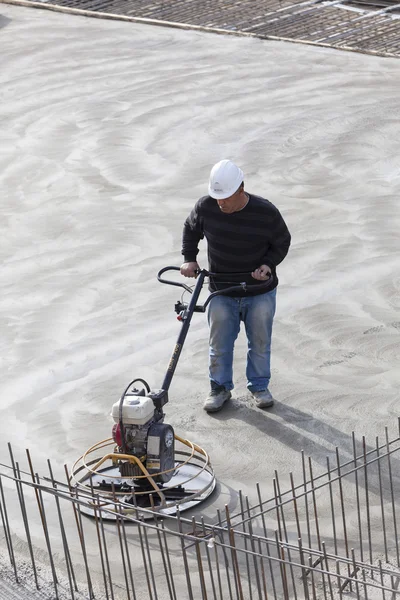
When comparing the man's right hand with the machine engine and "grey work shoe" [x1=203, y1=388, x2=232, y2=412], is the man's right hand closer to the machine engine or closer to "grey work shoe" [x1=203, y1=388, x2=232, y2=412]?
"grey work shoe" [x1=203, y1=388, x2=232, y2=412]

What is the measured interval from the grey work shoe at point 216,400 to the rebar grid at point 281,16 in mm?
9994

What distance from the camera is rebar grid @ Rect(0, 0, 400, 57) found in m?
16.5

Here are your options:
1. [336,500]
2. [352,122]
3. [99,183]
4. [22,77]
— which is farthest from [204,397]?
[22,77]

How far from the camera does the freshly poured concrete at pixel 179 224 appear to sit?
682 centimetres

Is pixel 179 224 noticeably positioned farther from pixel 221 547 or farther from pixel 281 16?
pixel 281 16

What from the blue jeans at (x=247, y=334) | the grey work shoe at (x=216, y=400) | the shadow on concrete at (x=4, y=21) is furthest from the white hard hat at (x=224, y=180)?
the shadow on concrete at (x=4, y=21)

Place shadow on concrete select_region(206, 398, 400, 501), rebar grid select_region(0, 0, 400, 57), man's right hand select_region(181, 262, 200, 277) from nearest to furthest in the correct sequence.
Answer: shadow on concrete select_region(206, 398, 400, 501) < man's right hand select_region(181, 262, 200, 277) < rebar grid select_region(0, 0, 400, 57)

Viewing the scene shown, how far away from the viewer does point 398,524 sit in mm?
5449

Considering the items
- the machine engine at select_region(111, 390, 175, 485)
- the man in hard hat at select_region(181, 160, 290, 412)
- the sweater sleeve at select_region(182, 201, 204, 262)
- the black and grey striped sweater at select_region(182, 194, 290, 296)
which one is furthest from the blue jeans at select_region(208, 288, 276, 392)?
the machine engine at select_region(111, 390, 175, 485)

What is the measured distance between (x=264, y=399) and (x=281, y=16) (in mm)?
12548

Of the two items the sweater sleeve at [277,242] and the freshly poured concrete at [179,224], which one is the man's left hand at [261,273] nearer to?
the sweater sleeve at [277,242]

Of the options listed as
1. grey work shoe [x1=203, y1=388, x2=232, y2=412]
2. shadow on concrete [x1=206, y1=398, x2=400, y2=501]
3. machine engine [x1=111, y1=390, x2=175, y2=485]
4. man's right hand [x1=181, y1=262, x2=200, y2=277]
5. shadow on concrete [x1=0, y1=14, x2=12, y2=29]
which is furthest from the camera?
shadow on concrete [x1=0, y1=14, x2=12, y2=29]

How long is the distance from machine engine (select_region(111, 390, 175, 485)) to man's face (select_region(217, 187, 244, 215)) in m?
1.38

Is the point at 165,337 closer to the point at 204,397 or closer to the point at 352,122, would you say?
the point at 204,397
